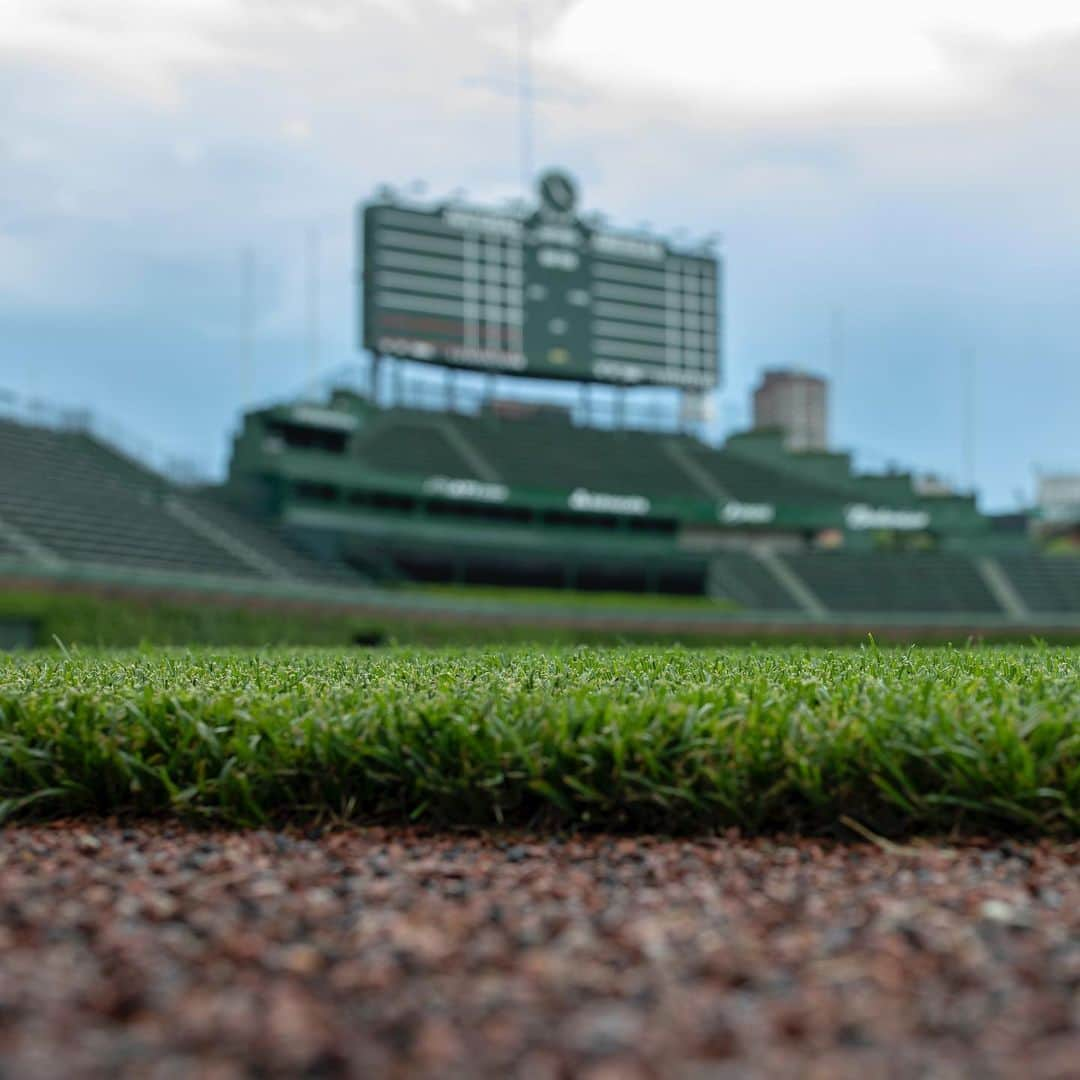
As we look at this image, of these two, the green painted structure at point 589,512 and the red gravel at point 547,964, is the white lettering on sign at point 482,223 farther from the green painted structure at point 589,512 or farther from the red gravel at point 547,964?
the red gravel at point 547,964

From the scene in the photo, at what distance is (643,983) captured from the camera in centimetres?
422

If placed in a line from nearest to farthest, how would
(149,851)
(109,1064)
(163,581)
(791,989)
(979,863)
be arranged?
(109,1064)
(791,989)
(979,863)
(149,851)
(163,581)

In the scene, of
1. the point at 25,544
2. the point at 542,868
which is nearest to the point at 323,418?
the point at 25,544

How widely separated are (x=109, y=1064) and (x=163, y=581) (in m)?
37.3

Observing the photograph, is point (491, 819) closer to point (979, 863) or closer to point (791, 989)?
point (979, 863)

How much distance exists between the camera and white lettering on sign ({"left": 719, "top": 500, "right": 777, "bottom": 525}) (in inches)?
2601

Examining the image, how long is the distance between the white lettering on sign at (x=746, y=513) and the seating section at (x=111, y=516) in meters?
21.7

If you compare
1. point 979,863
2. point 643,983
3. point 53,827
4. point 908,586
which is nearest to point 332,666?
point 53,827

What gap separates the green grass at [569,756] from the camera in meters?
6.81

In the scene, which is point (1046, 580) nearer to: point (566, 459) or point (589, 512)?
point (589, 512)

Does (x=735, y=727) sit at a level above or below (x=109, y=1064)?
above

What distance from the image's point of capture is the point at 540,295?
66.1 meters

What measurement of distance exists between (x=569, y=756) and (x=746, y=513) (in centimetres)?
6057

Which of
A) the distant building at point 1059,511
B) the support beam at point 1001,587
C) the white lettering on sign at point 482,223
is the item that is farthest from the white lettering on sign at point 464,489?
the distant building at point 1059,511
